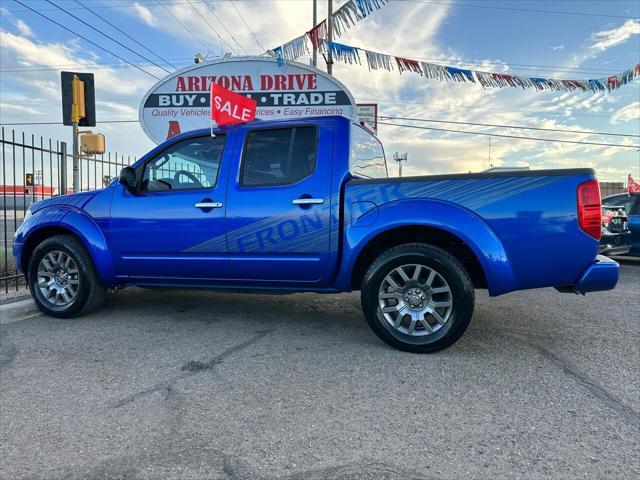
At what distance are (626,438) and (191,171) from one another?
3.92 metres

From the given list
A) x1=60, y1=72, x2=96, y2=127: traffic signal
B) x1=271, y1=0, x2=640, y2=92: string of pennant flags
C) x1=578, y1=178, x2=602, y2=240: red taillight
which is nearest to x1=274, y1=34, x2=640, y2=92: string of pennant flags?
x1=271, y1=0, x2=640, y2=92: string of pennant flags

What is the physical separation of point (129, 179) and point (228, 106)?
2340mm

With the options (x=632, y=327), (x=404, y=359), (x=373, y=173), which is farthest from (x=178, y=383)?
(x=632, y=327)

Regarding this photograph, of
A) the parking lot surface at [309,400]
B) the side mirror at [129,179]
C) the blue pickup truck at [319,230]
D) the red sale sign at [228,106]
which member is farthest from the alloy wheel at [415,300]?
the red sale sign at [228,106]

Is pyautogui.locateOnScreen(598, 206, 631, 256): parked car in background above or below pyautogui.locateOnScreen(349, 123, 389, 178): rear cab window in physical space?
below

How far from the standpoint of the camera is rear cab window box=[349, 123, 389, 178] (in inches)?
160

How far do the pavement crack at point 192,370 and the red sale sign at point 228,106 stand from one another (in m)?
3.04

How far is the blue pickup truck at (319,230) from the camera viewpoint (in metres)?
3.32

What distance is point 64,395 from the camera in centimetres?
288

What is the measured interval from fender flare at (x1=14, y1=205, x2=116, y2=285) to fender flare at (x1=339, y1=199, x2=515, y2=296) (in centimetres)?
242

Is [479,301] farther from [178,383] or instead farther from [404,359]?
[178,383]

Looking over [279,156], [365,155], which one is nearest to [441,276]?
[365,155]

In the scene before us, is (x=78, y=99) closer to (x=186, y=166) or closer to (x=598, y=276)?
(x=186, y=166)

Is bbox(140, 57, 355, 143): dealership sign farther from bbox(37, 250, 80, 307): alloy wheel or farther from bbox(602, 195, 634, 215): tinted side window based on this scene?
bbox(602, 195, 634, 215): tinted side window
